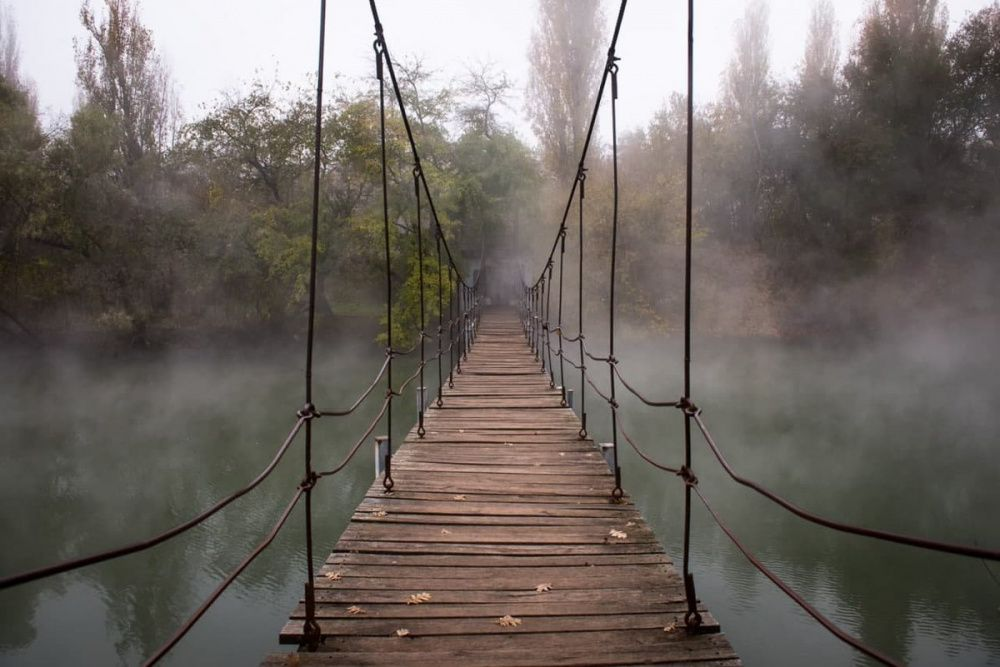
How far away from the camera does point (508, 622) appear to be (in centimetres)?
133

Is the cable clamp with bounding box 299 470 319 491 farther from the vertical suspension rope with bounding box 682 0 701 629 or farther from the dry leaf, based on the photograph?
the vertical suspension rope with bounding box 682 0 701 629

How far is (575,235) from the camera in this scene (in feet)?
38.9

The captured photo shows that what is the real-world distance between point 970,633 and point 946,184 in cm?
1094

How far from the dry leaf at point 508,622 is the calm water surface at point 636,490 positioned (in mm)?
2994

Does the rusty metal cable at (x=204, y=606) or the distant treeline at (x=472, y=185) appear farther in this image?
the distant treeline at (x=472, y=185)

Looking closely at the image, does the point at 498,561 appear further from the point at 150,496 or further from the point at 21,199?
the point at 21,199

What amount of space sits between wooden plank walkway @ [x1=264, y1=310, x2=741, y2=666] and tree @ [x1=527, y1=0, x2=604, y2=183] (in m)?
11.4

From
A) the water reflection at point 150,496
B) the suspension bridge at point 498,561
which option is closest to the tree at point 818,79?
the water reflection at point 150,496

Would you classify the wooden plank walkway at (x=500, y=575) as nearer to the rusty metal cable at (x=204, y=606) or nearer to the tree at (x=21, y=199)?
the rusty metal cable at (x=204, y=606)

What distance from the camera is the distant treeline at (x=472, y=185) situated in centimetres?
1020

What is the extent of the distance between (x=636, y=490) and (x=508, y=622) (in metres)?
5.15

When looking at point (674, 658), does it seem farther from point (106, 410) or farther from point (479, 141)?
point (479, 141)

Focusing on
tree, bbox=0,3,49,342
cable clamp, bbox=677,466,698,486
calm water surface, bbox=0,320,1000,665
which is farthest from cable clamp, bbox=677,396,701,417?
tree, bbox=0,3,49,342

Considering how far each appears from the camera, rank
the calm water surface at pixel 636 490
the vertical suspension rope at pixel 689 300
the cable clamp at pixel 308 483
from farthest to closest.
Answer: the calm water surface at pixel 636 490
the cable clamp at pixel 308 483
the vertical suspension rope at pixel 689 300
